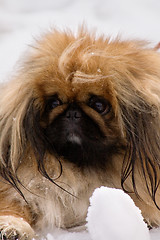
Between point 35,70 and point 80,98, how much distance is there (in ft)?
0.81

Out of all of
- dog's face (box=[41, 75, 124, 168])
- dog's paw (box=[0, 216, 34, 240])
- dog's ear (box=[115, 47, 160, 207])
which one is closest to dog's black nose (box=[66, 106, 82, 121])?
dog's face (box=[41, 75, 124, 168])

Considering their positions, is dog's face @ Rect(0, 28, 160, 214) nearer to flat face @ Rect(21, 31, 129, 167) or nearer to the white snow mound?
flat face @ Rect(21, 31, 129, 167)

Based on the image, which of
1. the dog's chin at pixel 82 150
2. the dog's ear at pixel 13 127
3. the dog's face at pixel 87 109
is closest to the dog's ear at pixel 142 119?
the dog's face at pixel 87 109

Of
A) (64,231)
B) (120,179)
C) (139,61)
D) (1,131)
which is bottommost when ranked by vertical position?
(64,231)

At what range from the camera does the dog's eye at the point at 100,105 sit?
1838 millimetres

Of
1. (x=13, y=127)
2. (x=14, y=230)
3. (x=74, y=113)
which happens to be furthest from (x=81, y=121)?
(x=14, y=230)

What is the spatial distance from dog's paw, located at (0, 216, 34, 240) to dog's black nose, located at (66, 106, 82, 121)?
0.47 meters

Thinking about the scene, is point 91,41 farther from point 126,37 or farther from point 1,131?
point 1,131

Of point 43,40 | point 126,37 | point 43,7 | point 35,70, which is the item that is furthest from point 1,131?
point 43,7

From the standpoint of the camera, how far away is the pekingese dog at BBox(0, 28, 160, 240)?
1.83 m

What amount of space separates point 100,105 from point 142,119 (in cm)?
19

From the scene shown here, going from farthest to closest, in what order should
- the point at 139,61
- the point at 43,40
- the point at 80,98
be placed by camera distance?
1. the point at 43,40
2. the point at 139,61
3. the point at 80,98

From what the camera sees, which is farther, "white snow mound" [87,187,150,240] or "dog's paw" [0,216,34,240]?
"dog's paw" [0,216,34,240]

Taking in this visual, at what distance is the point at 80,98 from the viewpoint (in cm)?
183
